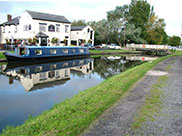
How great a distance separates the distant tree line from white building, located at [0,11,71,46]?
15874 millimetres

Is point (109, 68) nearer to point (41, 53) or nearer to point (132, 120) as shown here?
point (41, 53)

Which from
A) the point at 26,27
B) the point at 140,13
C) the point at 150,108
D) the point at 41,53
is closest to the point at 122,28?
the point at 140,13

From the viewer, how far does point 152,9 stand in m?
56.8

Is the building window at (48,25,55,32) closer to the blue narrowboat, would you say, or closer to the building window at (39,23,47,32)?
the building window at (39,23,47,32)

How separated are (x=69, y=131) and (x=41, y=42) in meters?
29.7

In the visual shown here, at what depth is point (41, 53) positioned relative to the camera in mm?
22016

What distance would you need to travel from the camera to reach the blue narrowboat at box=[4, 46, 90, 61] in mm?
19953

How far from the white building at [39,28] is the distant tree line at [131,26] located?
15.9m

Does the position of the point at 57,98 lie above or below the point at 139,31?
below

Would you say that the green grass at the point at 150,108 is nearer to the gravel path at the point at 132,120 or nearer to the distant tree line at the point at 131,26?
the gravel path at the point at 132,120

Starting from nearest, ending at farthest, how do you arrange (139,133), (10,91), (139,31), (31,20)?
(139,133)
(10,91)
(31,20)
(139,31)

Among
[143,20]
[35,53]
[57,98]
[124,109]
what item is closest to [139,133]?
[124,109]

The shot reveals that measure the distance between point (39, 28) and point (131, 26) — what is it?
26.6 metres

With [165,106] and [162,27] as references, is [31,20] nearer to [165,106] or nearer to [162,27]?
[165,106]
